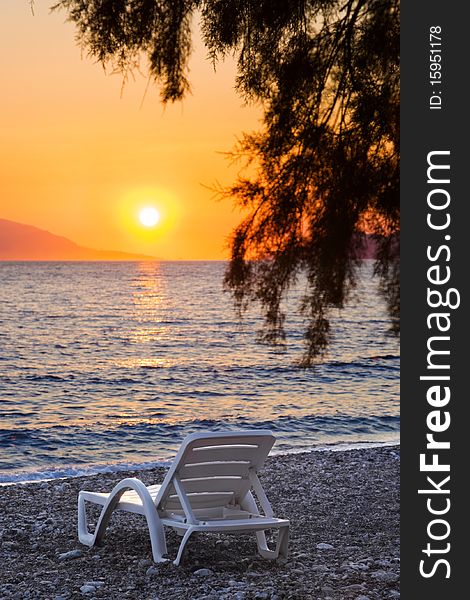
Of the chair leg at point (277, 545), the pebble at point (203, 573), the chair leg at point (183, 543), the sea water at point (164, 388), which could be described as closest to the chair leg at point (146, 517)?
the chair leg at point (183, 543)

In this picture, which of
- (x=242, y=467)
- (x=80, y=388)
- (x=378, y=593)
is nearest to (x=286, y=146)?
(x=242, y=467)

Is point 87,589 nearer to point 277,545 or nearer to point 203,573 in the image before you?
point 203,573

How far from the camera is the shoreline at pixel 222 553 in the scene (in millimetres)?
5371

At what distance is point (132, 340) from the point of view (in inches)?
1603

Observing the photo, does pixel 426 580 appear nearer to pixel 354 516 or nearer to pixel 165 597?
pixel 165 597

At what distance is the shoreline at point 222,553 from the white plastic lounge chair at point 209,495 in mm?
253

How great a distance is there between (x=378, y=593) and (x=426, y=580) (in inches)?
52.8

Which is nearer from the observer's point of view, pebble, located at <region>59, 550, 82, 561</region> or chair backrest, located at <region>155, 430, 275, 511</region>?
chair backrest, located at <region>155, 430, 275, 511</region>

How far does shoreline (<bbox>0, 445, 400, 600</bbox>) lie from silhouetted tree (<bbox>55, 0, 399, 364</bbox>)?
1.86 meters

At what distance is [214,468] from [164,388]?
1973 cm

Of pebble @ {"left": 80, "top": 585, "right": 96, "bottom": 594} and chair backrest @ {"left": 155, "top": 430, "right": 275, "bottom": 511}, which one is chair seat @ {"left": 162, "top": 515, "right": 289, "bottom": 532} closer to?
chair backrest @ {"left": 155, "top": 430, "right": 275, "bottom": 511}

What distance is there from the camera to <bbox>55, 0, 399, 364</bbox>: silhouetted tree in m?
6.03

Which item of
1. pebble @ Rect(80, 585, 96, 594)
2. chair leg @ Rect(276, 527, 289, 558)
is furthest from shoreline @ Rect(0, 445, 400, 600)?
chair leg @ Rect(276, 527, 289, 558)

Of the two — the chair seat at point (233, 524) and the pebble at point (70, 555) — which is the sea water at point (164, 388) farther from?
the pebble at point (70, 555)
